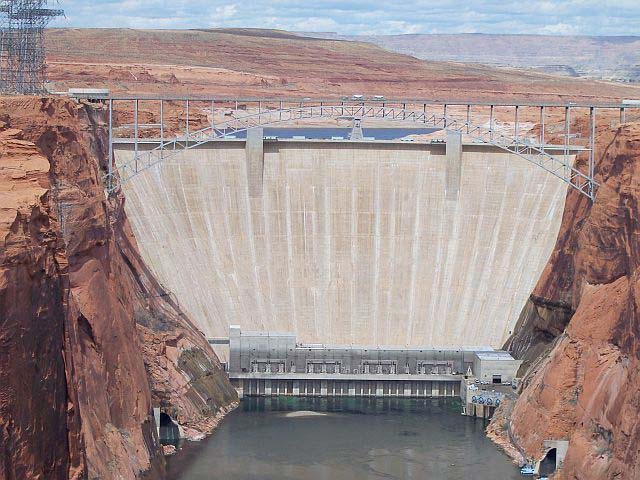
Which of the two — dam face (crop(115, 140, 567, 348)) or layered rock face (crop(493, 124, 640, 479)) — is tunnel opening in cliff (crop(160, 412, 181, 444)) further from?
layered rock face (crop(493, 124, 640, 479))

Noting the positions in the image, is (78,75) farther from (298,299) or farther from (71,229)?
(71,229)

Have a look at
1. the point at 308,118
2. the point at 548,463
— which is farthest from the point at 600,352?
the point at 308,118

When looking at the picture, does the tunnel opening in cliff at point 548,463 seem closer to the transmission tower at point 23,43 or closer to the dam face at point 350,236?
the dam face at point 350,236

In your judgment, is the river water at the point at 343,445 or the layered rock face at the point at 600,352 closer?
the layered rock face at the point at 600,352

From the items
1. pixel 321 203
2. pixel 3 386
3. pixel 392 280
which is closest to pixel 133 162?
pixel 321 203

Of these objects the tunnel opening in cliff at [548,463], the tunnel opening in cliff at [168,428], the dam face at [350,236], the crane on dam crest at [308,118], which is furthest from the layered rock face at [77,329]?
the tunnel opening in cliff at [548,463]

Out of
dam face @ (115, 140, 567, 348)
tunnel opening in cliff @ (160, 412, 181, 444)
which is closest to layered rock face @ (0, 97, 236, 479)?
tunnel opening in cliff @ (160, 412, 181, 444)
